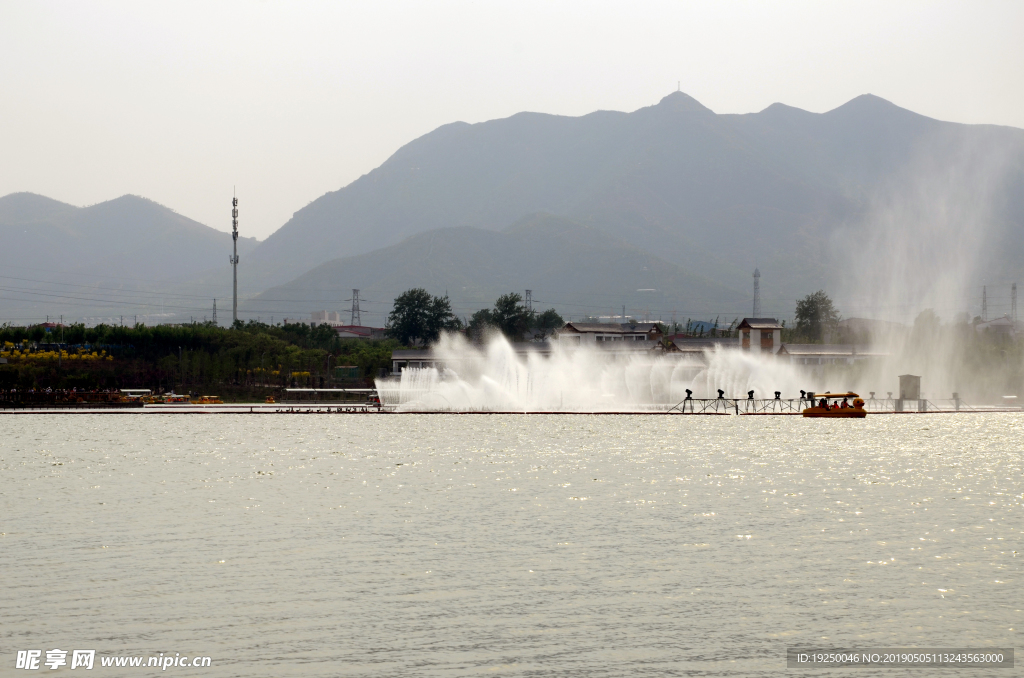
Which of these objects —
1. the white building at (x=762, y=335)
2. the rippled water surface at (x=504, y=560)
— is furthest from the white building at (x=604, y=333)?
the rippled water surface at (x=504, y=560)

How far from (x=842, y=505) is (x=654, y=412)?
79701 mm

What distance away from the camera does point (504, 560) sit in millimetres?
33406

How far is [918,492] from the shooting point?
52625mm

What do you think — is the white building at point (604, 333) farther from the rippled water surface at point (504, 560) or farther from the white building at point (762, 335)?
the rippled water surface at point (504, 560)

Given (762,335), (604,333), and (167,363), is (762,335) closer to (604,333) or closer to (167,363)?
(604,333)

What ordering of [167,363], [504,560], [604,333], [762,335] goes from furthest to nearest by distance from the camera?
[604,333], [762,335], [167,363], [504,560]

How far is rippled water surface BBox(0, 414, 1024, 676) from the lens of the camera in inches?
940

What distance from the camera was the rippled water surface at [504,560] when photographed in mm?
23875

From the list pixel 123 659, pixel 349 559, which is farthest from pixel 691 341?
pixel 123 659

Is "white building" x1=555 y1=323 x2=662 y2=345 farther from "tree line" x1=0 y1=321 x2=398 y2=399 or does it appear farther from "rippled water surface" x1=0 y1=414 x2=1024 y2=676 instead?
"rippled water surface" x1=0 y1=414 x2=1024 y2=676

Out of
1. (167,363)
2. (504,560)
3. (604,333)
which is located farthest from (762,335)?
(504,560)

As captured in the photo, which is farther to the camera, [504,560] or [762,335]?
[762,335]

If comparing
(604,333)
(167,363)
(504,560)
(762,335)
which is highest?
(604,333)

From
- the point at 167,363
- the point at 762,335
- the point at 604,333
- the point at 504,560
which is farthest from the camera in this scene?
the point at 604,333
